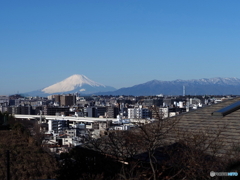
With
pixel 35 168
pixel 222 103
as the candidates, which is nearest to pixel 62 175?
pixel 222 103

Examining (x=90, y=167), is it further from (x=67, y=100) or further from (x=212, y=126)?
(x=67, y=100)

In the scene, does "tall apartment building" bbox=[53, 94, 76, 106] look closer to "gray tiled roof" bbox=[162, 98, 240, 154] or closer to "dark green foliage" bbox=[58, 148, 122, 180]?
"gray tiled roof" bbox=[162, 98, 240, 154]

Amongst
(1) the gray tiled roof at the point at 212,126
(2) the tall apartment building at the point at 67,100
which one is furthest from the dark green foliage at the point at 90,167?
(2) the tall apartment building at the point at 67,100

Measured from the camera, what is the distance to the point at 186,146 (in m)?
4.67

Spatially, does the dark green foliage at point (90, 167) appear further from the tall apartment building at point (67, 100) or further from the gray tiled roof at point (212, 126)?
the tall apartment building at point (67, 100)

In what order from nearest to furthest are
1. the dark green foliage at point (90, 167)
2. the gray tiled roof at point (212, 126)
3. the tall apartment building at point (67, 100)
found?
the gray tiled roof at point (212, 126) → the dark green foliage at point (90, 167) → the tall apartment building at point (67, 100)

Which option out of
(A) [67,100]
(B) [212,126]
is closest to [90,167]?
(B) [212,126]

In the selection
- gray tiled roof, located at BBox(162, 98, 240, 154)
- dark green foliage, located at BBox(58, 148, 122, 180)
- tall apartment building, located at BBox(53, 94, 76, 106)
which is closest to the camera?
gray tiled roof, located at BBox(162, 98, 240, 154)

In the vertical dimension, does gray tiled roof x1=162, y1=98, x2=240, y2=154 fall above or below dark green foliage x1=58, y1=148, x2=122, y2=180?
above

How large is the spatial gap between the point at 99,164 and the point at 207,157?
4.78 ft

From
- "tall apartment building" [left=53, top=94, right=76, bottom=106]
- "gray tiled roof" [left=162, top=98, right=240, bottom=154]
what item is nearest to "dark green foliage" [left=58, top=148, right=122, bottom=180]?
"gray tiled roof" [left=162, top=98, right=240, bottom=154]

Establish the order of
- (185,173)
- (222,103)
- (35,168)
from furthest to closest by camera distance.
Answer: (35,168) < (222,103) < (185,173)

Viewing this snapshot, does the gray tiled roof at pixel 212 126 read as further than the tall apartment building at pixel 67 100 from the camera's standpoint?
No

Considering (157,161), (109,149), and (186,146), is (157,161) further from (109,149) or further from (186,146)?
(109,149)
